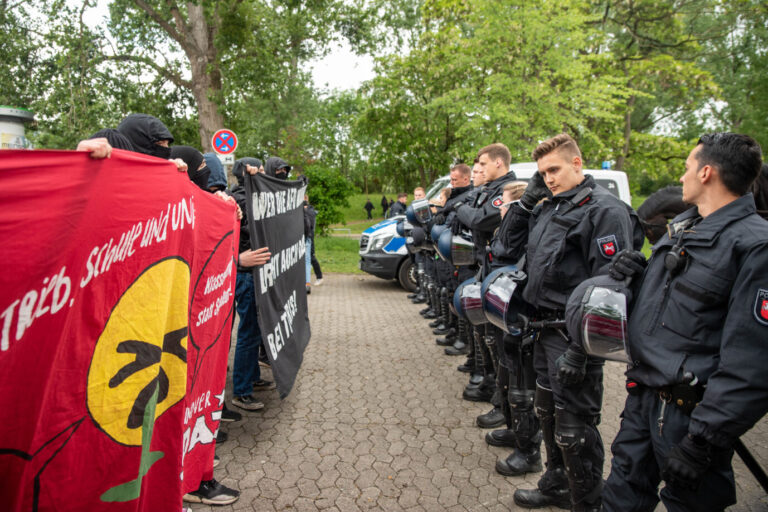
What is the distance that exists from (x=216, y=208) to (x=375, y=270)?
7204 mm

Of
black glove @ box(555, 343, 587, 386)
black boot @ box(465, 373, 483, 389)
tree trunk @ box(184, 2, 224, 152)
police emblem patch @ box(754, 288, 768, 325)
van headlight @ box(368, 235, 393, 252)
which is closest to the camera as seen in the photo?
police emblem patch @ box(754, 288, 768, 325)

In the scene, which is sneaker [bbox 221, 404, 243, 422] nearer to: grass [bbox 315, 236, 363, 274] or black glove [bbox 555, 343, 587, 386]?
black glove [bbox 555, 343, 587, 386]

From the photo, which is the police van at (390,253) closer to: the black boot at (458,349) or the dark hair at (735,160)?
the black boot at (458,349)

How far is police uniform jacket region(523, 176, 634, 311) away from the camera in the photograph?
2.69m

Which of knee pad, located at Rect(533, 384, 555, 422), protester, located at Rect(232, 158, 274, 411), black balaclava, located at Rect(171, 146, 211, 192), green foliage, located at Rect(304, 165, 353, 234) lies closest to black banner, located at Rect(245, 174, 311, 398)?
protester, located at Rect(232, 158, 274, 411)

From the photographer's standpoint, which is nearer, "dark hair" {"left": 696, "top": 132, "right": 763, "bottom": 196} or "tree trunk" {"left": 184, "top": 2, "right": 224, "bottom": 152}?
"dark hair" {"left": 696, "top": 132, "right": 763, "bottom": 196}

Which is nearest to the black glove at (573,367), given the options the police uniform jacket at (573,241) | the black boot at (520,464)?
the police uniform jacket at (573,241)

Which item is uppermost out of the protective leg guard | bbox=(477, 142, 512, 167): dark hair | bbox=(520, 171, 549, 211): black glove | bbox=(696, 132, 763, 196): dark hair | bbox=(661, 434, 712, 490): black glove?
bbox=(477, 142, 512, 167): dark hair

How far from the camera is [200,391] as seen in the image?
2979 mm

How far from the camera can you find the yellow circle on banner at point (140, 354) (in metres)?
1.88

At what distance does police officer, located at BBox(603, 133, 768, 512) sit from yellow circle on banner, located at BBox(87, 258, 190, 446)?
Answer: 2.05 meters

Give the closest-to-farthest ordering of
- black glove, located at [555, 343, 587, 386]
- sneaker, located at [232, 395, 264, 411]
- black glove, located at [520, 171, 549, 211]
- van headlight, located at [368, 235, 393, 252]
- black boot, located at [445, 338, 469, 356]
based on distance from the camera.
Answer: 1. black glove, located at [555, 343, 587, 386]
2. black glove, located at [520, 171, 549, 211]
3. sneaker, located at [232, 395, 264, 411]
4. black boot, located at [445, 338, 469, 356]
5. van headlight, located at [368, 235, 393, 252]

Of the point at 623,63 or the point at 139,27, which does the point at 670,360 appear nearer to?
the point at 139,27

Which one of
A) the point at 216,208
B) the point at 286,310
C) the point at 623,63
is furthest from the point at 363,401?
the point at 623,63
